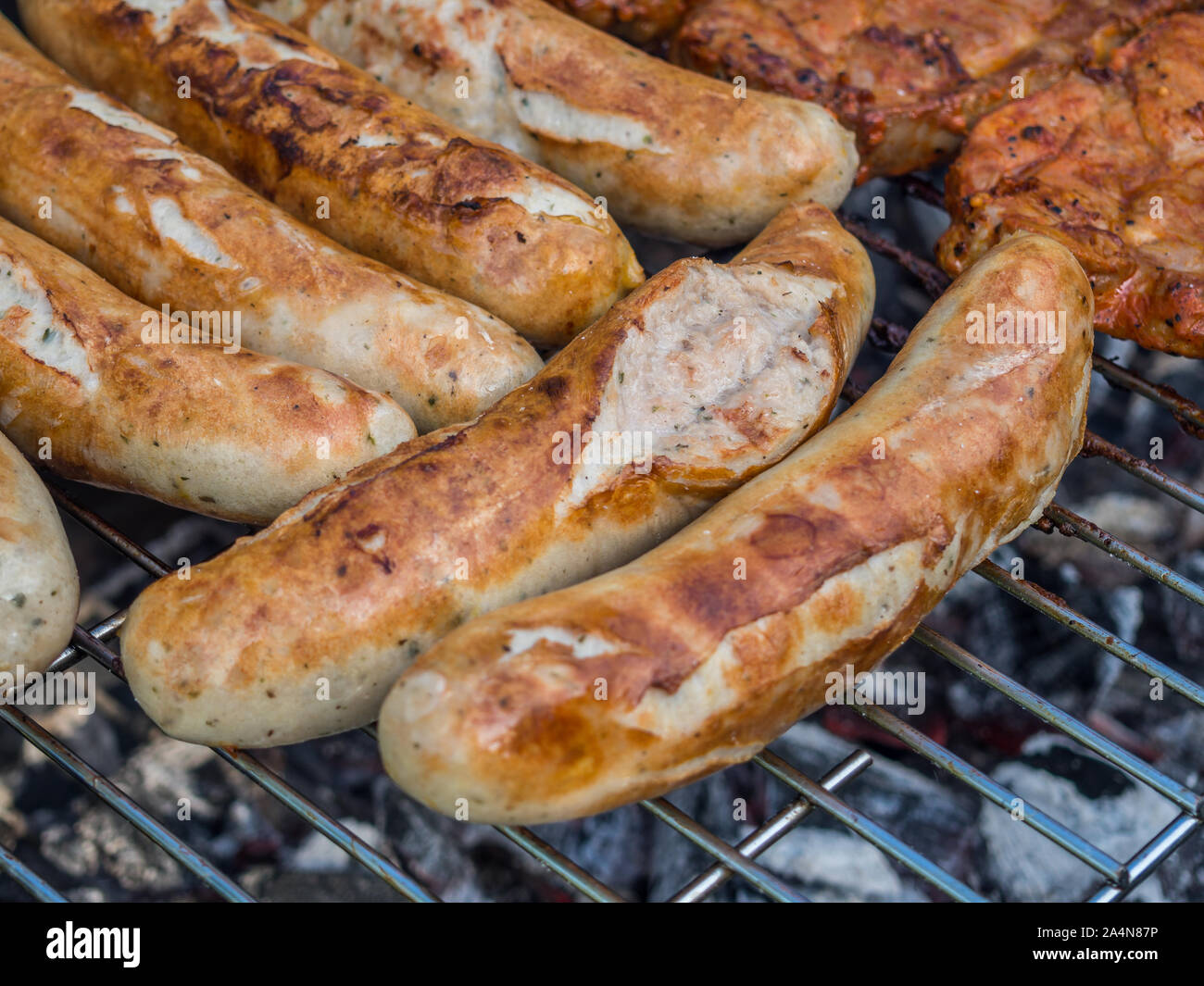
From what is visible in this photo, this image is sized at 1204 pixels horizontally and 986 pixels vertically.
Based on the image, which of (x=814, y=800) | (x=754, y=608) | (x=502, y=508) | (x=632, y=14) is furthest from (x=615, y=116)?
(x=814, y=800)

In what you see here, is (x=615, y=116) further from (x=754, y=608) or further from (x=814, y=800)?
(x=814, y=800)

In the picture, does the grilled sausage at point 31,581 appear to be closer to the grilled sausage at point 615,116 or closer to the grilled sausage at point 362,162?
the grilled sausage at point 362,162

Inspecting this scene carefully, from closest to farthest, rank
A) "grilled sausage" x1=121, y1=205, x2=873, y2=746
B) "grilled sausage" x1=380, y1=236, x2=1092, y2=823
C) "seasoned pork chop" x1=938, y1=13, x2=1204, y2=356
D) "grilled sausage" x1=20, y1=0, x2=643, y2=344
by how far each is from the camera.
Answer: "grilled sausage" x1=380, y1=236, x2=1092, y2=823
"grilled sausage" x1=121, y1=205, x2=873, y2=746
"grilled sausage" x1=20, y1=0, x2=643, y2=344
"seasoned pork chop" x1=938, y1=13, x2=1204, y2=356

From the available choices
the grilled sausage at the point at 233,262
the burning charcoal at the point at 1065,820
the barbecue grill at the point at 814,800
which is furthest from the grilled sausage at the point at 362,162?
the burning charcoal at the point at 1065,820

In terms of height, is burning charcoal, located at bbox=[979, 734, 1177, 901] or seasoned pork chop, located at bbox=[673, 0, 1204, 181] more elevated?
seasoned pork chop, located at bbox=[673, 0, 1204, 181]

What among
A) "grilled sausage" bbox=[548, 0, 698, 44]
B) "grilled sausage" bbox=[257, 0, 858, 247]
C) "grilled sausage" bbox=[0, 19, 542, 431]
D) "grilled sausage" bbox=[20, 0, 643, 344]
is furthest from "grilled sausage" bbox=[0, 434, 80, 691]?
"grilled sausage" bbox=[548, 0, 698, 44]

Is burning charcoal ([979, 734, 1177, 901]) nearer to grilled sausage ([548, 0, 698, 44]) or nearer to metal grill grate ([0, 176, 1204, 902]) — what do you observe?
metal grill grate ([0, 176, 1204, 902])

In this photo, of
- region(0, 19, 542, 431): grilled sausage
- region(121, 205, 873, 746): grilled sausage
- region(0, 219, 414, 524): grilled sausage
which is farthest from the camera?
region(0, 19, 542, 431): grilled sausage
